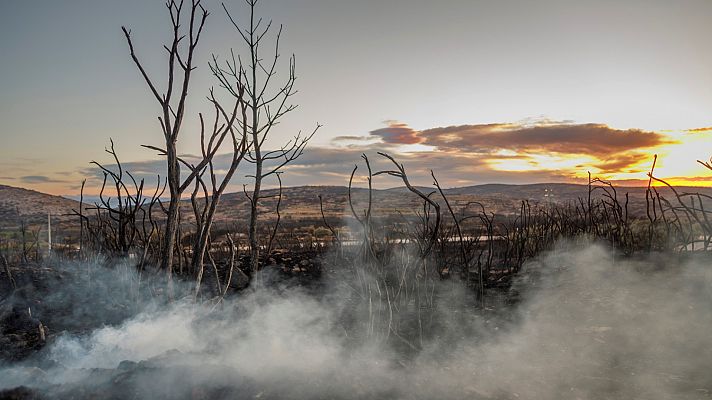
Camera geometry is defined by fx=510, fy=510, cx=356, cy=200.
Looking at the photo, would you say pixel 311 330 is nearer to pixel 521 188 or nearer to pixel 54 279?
pixel 54 279

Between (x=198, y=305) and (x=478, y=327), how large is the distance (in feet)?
10.1

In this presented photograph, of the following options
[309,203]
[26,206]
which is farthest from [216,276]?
[309,203]

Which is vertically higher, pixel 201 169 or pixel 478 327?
pixel 201 169

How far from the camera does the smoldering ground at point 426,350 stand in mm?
3422

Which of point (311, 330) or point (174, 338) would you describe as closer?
point (174, 338)

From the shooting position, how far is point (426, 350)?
4.89 metres

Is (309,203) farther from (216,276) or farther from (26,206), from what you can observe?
(216,276)

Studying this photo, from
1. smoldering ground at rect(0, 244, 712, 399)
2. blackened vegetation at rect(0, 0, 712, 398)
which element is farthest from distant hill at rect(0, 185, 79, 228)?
smoldering ground at rect(0, 244, 712, 399)

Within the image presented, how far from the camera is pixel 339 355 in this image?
4.49 m

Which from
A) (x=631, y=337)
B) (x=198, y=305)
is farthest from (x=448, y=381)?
(x=198, y=305)

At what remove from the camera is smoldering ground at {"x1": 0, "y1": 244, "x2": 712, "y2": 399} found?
3.42m

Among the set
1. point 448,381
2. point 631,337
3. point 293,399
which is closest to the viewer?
point 293,399

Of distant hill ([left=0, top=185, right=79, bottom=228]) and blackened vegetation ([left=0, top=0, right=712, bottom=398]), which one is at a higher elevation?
blackened vegetation ([left=0, top=0, right=712, bottom=398])

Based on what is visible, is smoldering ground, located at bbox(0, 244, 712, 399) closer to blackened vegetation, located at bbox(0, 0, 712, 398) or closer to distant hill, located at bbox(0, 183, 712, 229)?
blackened vegetation, located at bbox(0, 0, 712, 398)
